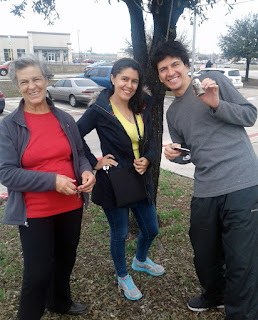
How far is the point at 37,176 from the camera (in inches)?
70.2

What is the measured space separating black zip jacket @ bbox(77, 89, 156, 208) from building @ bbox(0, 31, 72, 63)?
5436cm

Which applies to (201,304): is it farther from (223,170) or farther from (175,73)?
(175,73)

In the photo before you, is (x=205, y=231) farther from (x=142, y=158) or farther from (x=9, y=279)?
(x=9, y=279)

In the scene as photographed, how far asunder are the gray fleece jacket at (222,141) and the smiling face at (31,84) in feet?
3.04

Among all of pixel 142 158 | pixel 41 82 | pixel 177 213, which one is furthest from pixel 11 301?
pixel 177 213

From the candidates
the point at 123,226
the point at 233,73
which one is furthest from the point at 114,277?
the point at 233,73

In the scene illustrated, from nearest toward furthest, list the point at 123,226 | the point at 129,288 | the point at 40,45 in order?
the point at 123,226, the point at 129,288, the point at 40,45

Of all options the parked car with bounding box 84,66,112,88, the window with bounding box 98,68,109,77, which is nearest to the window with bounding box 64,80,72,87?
the parked car with bounding box 84,66,112,88

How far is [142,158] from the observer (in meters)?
2.29

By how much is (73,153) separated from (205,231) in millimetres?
997

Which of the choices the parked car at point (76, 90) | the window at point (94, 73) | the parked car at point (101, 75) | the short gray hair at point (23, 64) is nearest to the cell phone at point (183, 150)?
the short gray hair at point (23, 64)

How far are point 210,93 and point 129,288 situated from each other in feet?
5.42

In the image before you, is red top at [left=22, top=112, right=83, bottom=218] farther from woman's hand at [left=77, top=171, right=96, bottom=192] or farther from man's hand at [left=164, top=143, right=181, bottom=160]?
man's hand at [left=164, top=143, right=181, bottom=160]

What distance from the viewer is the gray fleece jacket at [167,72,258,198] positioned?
188 cm
